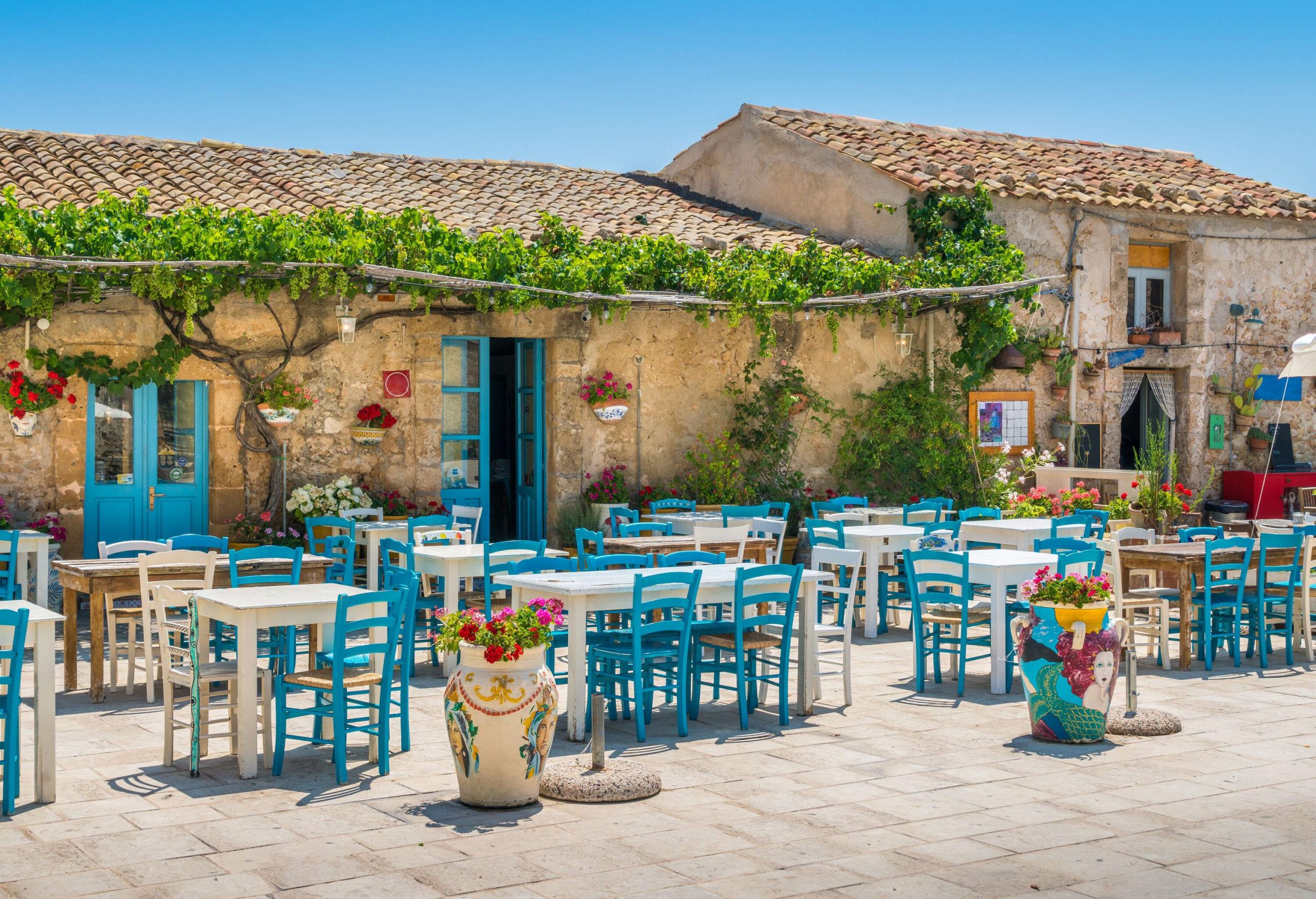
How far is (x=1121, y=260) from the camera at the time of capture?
50.8 ft

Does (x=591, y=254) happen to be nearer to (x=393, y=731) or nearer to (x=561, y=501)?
(x=561, y=501)

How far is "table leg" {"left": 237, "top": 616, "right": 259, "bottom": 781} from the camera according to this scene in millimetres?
5504

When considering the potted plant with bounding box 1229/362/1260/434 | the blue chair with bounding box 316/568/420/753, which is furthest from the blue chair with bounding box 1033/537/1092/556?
the potted plant with bounding box 1229/362/1260/434

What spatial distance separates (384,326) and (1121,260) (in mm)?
8499

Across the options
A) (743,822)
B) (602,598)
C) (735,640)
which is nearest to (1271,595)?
(735,640)

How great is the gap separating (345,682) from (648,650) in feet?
5.37

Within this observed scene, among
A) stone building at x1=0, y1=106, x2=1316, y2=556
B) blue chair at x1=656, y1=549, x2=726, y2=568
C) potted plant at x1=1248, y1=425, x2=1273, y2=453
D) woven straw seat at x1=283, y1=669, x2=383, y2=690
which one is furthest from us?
potted plant at x1=1248, y1=425, x2=1273, y2=453

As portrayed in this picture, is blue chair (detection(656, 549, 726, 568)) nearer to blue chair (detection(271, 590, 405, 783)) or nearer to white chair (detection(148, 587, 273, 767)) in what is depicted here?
blue chair (detection(271, 590, 405, 783))

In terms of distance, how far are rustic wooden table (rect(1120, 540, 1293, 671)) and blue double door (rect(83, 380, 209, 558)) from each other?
777cm

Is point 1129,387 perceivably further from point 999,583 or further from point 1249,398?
point 999,583

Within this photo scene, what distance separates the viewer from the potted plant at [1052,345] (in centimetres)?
1498

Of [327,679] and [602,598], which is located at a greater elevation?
[602,598]

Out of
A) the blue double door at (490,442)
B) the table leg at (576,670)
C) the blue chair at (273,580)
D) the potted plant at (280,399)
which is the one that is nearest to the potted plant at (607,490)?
the blue double door at (490,442)

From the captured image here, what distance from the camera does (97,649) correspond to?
718 centimetres
